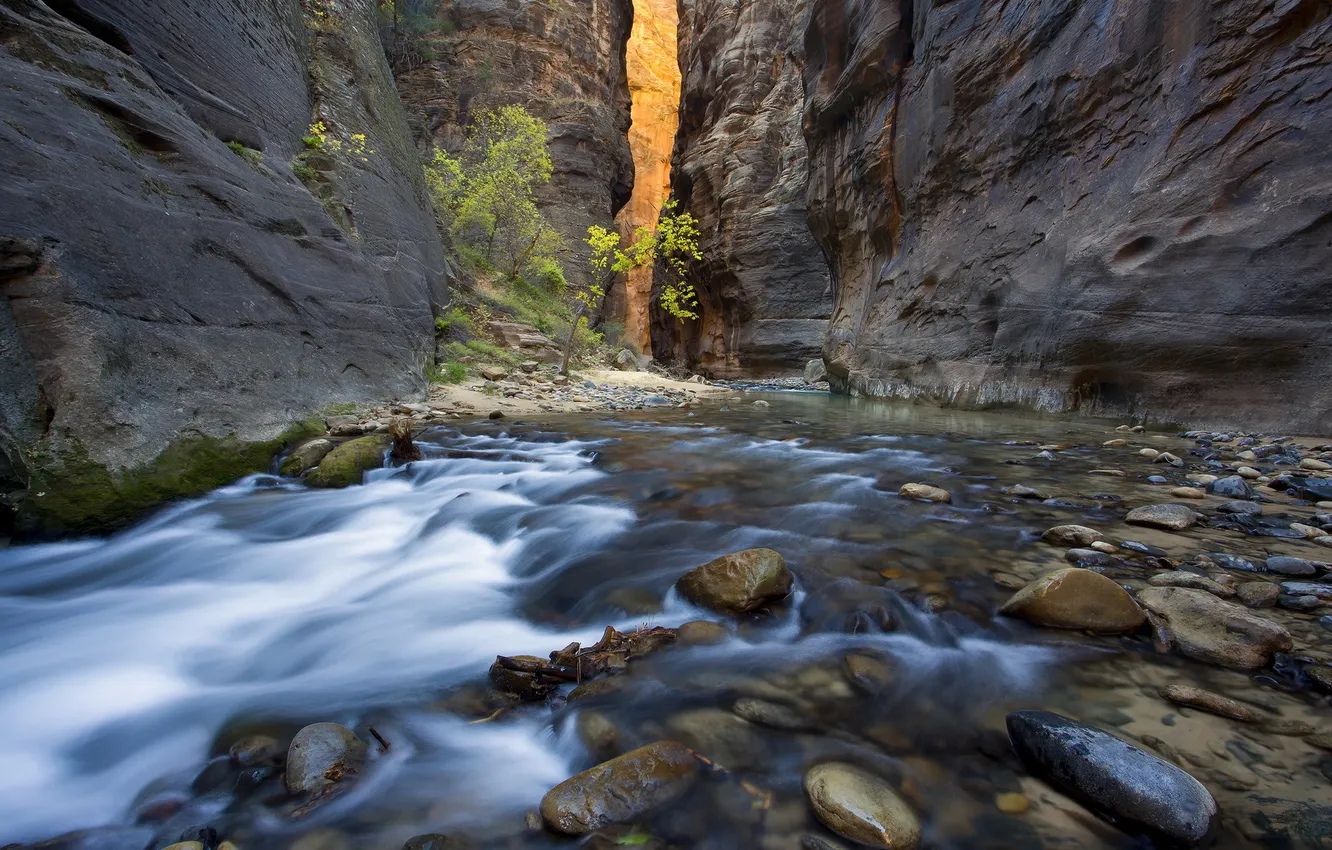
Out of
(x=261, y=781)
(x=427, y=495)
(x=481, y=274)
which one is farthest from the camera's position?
(x=481, y=274)

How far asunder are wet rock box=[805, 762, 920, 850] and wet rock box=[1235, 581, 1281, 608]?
73.2 inches

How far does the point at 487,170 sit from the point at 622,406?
10.1 meters

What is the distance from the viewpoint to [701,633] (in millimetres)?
2186

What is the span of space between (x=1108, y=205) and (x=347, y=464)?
9963 mm

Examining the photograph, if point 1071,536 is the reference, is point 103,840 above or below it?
below

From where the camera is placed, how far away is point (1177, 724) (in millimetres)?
1516

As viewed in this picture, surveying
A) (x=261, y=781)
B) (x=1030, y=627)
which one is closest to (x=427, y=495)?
(x=261, y=781)

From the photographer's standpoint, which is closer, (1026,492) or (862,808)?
(862,808)

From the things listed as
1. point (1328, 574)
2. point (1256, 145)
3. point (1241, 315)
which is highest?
point (1256, 145)

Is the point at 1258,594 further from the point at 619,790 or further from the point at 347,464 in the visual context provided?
the point at 347,464

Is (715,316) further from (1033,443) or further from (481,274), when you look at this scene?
(1033,443)

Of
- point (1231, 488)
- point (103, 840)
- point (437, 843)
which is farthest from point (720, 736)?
point (1231, 488)

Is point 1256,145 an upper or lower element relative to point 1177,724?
upper

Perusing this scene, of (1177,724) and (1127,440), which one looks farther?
(1127,440)
